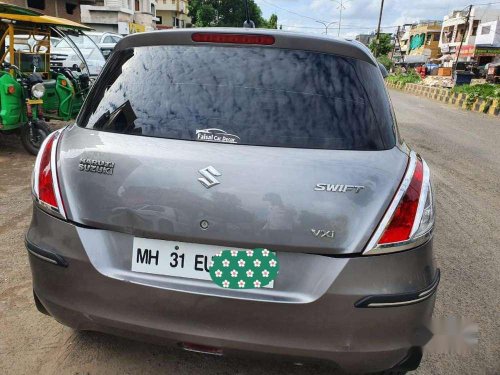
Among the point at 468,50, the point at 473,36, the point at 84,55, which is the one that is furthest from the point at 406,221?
the point at 473,36

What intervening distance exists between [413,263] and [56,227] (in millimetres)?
1468

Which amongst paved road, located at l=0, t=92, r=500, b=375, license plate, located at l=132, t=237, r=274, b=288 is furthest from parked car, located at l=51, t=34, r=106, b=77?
license plate, located at l=132, t=237, r=274, b=288

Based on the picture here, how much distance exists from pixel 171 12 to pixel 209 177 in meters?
70.1

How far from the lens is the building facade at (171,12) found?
65312mm

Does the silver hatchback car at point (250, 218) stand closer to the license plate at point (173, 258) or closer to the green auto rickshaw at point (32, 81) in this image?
the license plate at point (173, 258)

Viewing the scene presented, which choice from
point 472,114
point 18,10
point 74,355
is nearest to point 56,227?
point 74,355

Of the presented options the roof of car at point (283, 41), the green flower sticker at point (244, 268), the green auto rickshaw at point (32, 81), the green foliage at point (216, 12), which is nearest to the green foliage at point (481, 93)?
the green auto rickshaw at point (32, 81)

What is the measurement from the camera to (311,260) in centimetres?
178

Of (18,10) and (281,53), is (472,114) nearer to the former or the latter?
(18,10)

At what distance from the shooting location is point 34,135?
6895 mm

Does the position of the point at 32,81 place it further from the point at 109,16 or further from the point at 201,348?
the point at 109,16

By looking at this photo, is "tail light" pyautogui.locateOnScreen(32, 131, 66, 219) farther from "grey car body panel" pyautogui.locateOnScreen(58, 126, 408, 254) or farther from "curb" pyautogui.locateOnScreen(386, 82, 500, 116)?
"curb" pyautogui.locateOnScreen(386, 82, 500, 116)

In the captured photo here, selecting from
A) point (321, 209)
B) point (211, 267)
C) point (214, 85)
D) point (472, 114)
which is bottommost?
point (472, 114)

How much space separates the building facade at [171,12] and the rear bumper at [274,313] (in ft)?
216
